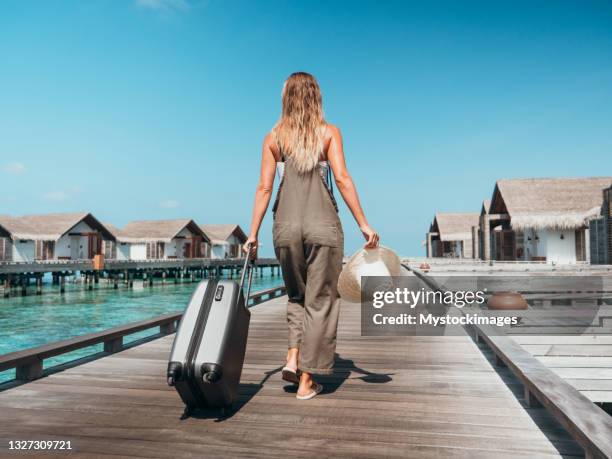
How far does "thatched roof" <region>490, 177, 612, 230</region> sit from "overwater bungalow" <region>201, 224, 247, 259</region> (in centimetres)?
3153

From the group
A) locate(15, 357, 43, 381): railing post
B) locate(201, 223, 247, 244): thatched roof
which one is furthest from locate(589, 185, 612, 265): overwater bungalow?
locate(201, 223, 247, 244): thatched roof

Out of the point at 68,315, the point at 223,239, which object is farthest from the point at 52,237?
the point at 223,239

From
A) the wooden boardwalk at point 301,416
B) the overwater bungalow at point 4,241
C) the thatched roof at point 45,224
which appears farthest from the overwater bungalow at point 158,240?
the wooden boardwalk at point 301,416

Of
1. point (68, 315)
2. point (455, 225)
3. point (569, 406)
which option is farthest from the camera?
point (455, 225)

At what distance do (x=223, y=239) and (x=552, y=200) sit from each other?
3456cm

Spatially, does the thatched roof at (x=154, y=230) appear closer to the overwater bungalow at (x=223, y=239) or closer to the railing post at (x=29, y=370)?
the overwater bungalow at (x=223, y=239)

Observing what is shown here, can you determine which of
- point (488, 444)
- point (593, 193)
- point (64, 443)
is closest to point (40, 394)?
point (64, 443)

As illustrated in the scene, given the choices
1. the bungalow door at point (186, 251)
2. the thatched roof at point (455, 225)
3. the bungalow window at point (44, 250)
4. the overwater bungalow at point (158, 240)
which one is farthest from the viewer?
the bungalow door at point (186, 251)

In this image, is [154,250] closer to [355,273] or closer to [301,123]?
[355,273]

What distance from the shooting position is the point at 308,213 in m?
2.55

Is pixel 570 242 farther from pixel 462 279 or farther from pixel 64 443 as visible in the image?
pixel 64 443

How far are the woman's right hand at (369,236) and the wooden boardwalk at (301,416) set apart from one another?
2.82ft

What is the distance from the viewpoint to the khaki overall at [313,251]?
254 centimetres

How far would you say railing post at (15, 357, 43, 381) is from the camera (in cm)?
308
